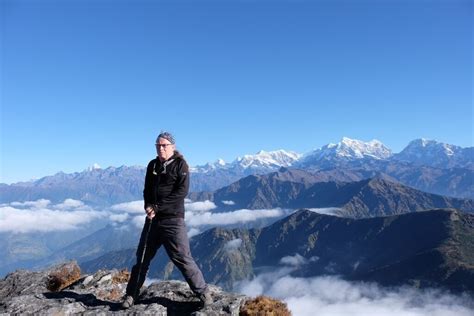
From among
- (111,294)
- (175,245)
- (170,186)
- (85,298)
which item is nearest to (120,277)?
(111,294)

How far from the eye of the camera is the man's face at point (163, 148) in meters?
12.9

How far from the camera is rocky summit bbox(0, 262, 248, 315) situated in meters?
13.2

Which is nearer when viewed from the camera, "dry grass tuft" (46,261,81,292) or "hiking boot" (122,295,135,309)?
"hiking boot" (122,295,135,309)

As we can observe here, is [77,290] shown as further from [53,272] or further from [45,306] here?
[53,272]

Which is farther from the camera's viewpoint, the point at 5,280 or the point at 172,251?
the point at 5,280

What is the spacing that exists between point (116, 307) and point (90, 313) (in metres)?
0.86

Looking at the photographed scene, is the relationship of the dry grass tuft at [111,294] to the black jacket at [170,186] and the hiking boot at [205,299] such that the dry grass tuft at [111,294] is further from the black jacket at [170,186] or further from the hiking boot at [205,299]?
the black jacket at [170,186]

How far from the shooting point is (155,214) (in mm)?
13195

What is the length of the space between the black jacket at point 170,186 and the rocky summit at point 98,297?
3179mm

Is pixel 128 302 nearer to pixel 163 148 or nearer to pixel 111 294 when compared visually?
pixel 111 294

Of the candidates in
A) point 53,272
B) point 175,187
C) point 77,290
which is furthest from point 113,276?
point 175,187

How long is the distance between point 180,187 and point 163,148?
53.4 inches

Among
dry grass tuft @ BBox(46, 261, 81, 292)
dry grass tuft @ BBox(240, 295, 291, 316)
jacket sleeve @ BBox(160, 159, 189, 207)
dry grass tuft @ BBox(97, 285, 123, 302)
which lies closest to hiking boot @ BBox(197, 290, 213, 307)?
dry grass tuft @ BBox(240, 295, 291, 316)

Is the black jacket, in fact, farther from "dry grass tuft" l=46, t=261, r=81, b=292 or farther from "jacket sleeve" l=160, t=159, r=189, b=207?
"dry grass tuft" l=46, t=261, r=81, b=292
